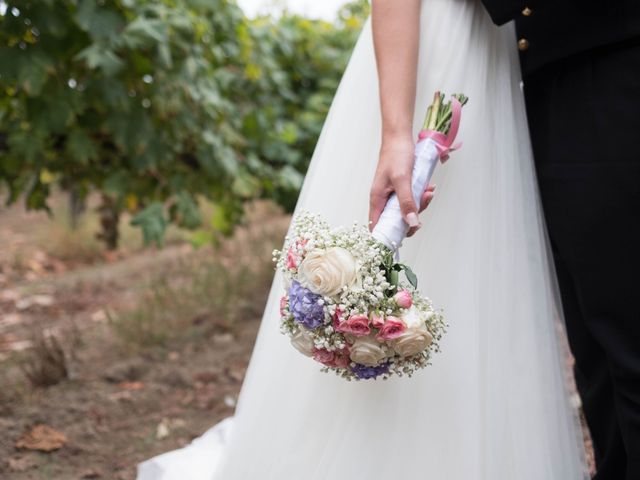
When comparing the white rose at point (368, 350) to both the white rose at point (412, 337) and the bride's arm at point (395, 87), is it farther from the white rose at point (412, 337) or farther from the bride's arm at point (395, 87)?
the bride's arm at point (395, 87)

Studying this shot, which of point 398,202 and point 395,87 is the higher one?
point 395,87

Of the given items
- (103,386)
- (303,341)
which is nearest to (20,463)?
(103,386)

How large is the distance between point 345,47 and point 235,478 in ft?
11.0

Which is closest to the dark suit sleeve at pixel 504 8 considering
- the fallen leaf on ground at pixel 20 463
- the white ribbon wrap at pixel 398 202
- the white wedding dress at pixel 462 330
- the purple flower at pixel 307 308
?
the white wedding dress at pixel 462 330

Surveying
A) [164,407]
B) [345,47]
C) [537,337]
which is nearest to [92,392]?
[164,407]

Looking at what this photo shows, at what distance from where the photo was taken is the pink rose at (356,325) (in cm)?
109

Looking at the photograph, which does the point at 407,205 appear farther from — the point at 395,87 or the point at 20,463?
the point at 20,463

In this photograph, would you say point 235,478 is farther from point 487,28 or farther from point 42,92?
point 42,92

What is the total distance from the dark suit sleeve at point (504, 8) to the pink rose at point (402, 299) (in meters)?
0.58

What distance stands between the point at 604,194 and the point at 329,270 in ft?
1.74

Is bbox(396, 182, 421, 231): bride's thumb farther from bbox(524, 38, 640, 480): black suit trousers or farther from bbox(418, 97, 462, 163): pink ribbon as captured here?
bbox(524, 38, 640, 480): black suit trousers

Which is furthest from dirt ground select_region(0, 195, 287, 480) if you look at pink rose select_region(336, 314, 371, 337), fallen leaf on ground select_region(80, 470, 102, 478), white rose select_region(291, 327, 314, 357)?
pink rose select_region(336, 314, 371, 337)

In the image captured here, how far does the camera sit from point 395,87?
1308 mm

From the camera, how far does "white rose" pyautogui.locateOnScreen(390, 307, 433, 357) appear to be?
3.64 ft
